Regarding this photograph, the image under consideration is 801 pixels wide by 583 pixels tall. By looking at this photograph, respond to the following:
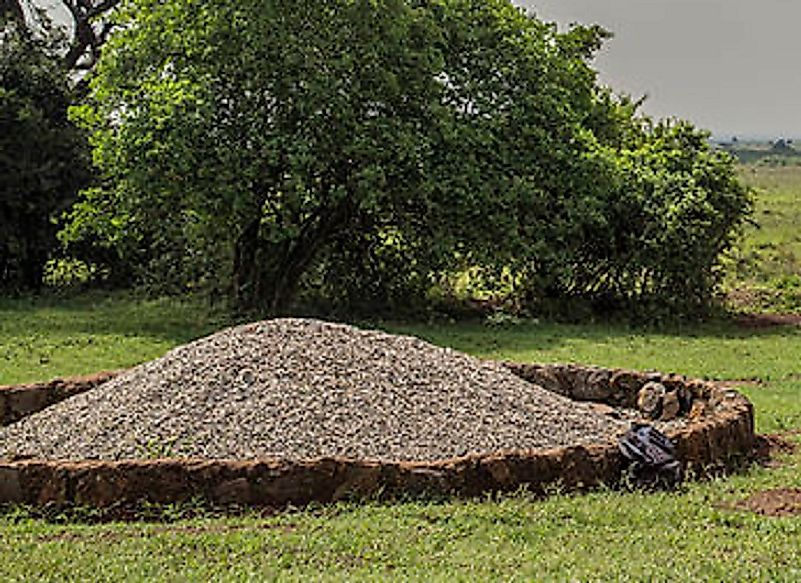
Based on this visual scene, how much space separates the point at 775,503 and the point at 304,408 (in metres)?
2.57

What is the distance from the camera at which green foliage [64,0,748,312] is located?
1425 centimetres

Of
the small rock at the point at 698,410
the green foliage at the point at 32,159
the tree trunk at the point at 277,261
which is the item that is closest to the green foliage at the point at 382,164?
the tree trunk at the point at 277,261

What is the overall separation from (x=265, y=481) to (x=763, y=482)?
2.73m

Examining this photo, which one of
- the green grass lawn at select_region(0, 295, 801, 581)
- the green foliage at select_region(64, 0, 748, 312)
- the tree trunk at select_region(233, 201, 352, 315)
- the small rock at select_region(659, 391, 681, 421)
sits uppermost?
the green foliage at select_region(64, 0, 748, 312)

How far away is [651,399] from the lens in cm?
868

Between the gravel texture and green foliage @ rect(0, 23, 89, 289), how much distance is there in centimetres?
1122

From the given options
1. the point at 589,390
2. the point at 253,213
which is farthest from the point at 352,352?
the point at 253,213

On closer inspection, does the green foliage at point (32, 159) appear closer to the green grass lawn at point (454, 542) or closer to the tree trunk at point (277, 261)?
the tree trunk at point (277, 261)

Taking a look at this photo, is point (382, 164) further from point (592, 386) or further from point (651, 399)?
point (651, 399)

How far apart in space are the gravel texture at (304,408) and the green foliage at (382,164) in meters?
6.62

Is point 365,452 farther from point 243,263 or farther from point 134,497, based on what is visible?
point 243,263

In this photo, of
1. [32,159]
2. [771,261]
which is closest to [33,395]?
[32,159]

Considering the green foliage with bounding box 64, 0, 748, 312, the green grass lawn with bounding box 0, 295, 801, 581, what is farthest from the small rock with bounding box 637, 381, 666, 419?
the green foliage with bounding box 64, 0, 748, 312

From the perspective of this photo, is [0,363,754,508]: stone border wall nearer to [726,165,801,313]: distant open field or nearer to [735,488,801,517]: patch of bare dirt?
[735,488,801,517]: patch of bare dirt
